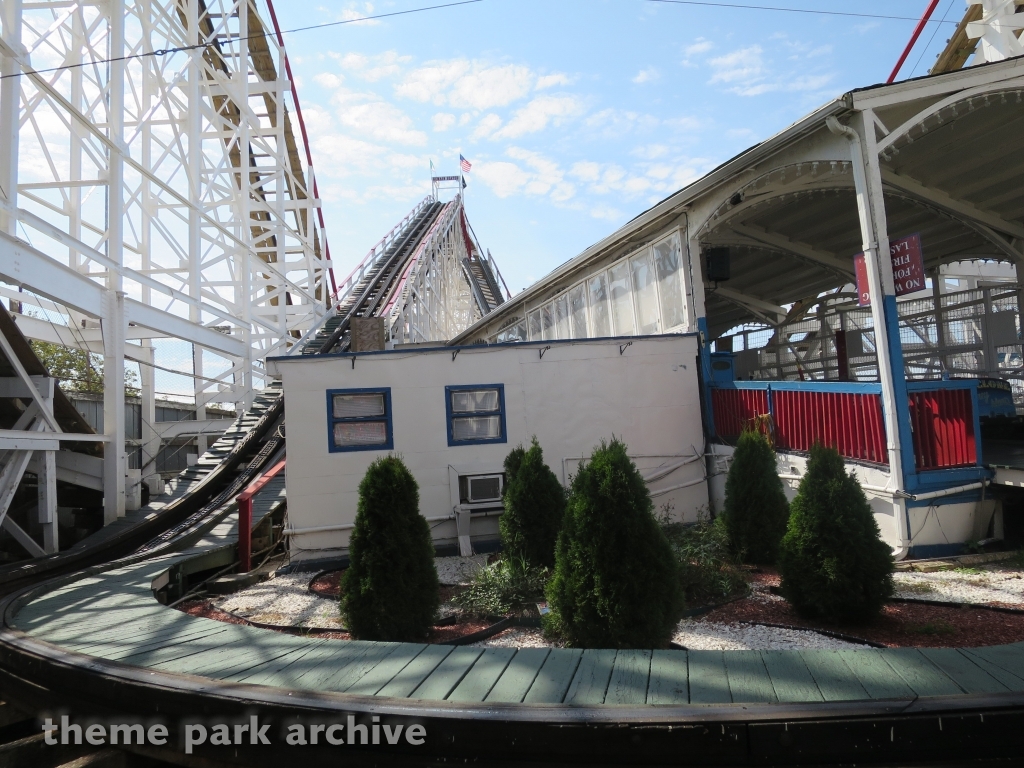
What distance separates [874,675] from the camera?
111 inches

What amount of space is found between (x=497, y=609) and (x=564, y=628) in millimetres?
1406

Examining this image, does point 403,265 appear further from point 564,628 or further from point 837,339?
point 564,628

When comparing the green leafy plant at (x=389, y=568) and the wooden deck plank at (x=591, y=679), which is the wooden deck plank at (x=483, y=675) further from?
the green leafy plant at (x=389, y=568)

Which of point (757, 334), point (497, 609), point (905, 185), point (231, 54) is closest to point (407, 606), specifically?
point (497, 609)

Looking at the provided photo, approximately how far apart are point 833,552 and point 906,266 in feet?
11.7

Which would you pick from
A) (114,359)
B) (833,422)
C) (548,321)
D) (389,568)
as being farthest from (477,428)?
(548,321)

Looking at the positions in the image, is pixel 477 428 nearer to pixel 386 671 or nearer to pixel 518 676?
pixel 386 671

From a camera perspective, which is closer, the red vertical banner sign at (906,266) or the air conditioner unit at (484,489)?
the red vertical banner sign at (906,266)

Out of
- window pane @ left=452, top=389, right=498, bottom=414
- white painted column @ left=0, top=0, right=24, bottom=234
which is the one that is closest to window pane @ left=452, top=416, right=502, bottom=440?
window pane @ left=452, top=389, right=498, bottom=414

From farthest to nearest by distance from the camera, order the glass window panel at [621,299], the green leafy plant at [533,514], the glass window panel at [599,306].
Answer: the glass window panel at [599,306], the glass window panel at [621,299], the green leafy plant at [533,514]

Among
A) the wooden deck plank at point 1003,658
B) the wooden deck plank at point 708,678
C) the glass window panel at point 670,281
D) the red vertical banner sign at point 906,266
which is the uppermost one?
the glass window panel at point 670,281

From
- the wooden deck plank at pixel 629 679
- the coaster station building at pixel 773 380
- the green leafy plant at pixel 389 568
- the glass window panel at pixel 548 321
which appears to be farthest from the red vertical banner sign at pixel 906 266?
the glass window panel at pixel 548 321

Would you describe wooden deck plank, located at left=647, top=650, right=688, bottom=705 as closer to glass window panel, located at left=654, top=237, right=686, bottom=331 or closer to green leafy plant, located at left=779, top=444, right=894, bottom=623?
green leafy plant, located at left=779, top=444, right=894, bottom=623

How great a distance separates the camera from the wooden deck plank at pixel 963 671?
2.63 meters
